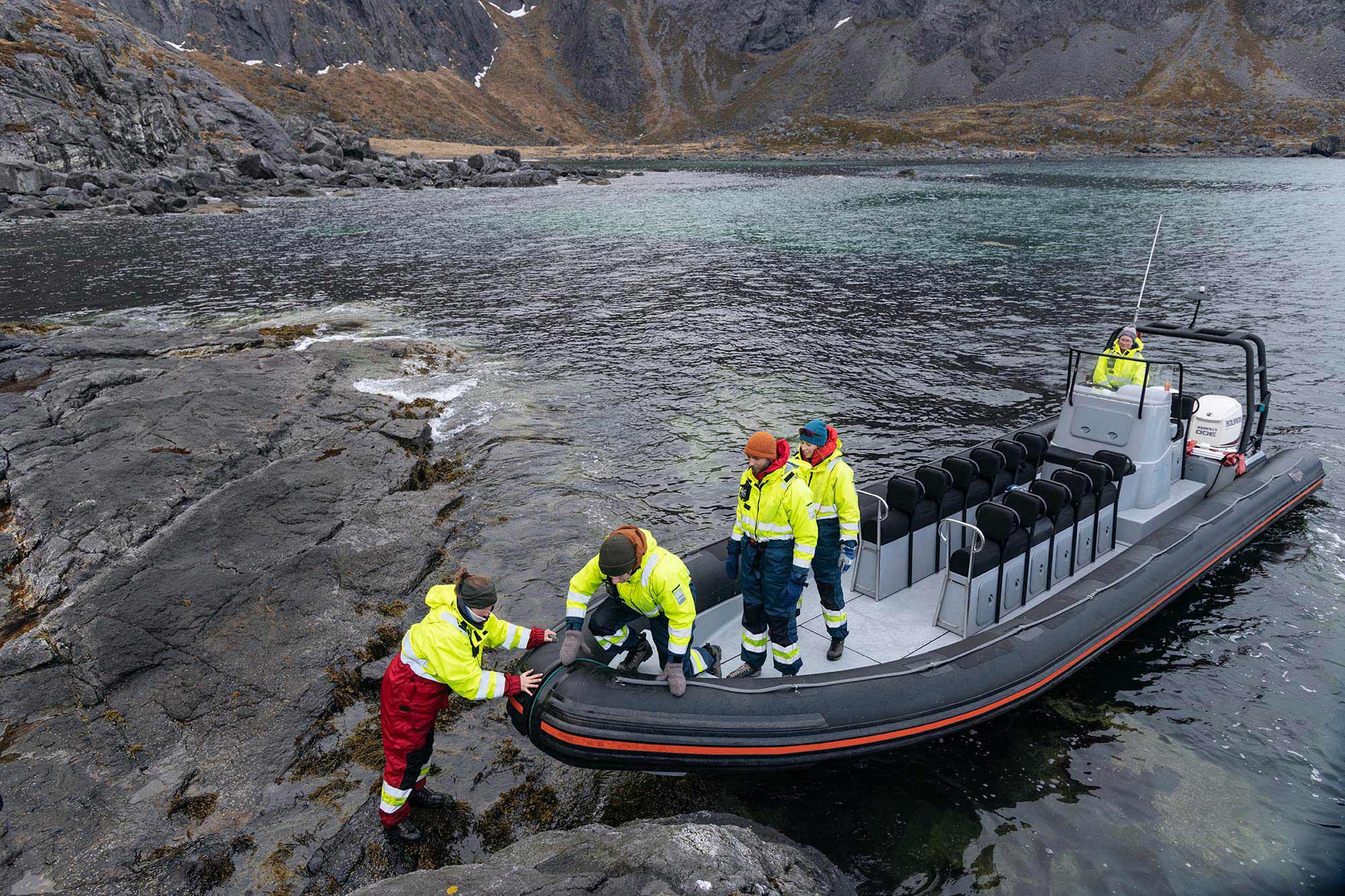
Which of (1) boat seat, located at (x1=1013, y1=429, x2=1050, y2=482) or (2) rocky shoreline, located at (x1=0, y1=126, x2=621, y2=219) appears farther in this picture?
(2) rocky shoreline, located at (x1=0, y1=126, x2=621, y2=219)

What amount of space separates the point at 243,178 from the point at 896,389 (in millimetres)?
68691

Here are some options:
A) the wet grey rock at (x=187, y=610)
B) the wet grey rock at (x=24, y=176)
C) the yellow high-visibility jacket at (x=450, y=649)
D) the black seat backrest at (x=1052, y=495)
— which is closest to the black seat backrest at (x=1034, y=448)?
the black seat backrest at (x=1052, y=495)

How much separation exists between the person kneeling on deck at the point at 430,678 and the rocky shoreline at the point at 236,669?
1.73 feet

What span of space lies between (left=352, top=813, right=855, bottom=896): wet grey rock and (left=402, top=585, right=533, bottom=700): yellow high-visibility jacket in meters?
1.13

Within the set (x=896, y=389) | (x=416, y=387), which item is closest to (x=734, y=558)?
(x=896, y=389)

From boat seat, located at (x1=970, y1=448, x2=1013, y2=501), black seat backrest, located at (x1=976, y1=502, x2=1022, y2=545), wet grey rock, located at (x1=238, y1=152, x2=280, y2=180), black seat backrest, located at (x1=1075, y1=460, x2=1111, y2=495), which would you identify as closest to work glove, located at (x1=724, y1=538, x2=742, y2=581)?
black seat backrest, located at (x1=976, y1=502, x2=1022, y2=545)

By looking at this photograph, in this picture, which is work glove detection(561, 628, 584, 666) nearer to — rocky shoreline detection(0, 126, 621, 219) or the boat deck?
the boat deck

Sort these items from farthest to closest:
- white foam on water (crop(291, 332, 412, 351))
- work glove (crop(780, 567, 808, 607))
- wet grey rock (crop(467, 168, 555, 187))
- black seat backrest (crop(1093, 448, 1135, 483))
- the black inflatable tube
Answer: wet grey rock (crop(467, 168, 555, 187)), white foam on water (crop(291, 332, 412, 351)), black seat backrest (crop(1093, 448, 1135, 483)), work glove (crop(780, 567, 808, 607)), the black inflatable tube

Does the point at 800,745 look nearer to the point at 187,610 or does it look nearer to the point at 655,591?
the point at 655,591

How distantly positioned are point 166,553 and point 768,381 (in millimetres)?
13013

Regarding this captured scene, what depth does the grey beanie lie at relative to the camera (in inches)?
203

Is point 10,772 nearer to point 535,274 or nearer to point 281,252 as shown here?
point 535,274

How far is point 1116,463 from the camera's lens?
347 inches

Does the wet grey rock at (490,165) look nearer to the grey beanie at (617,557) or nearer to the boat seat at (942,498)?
the boat seat at (942,498)
